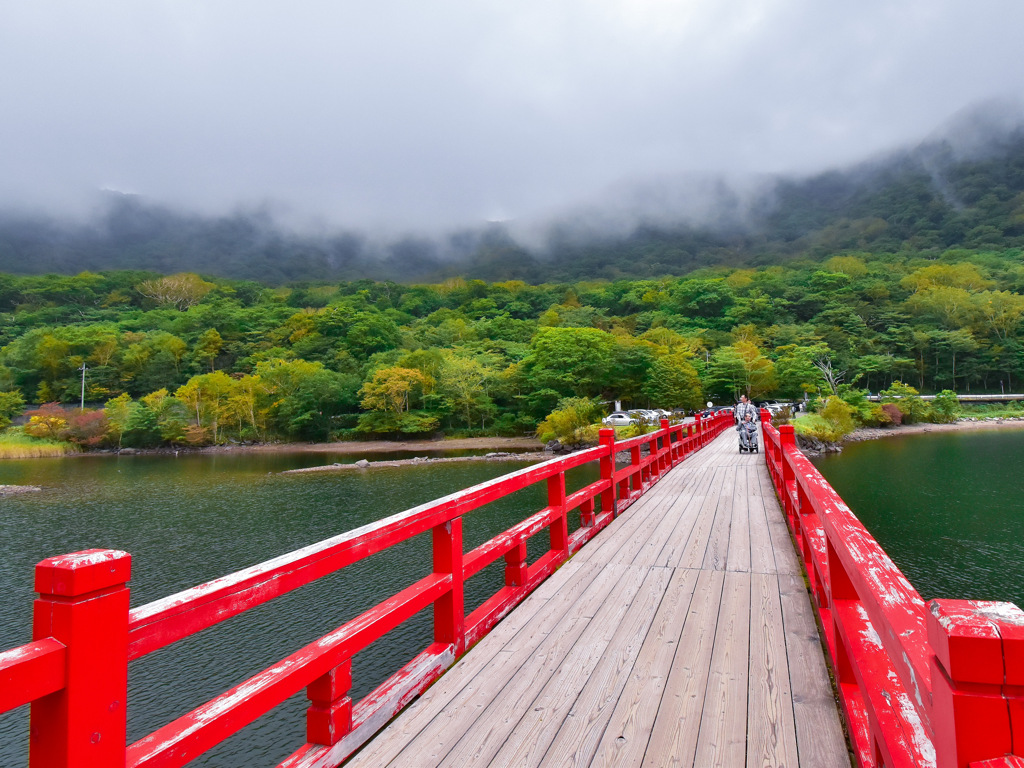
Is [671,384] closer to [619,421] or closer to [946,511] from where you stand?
[619,421]

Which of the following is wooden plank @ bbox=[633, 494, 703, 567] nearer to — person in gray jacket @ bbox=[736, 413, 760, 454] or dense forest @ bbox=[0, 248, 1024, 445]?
person in gray jacket @ bbox=[736, 413, 760, 454]

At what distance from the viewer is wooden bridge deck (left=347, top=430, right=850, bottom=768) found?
2.13 meters

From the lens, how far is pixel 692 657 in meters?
2.91

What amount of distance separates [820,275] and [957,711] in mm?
83279

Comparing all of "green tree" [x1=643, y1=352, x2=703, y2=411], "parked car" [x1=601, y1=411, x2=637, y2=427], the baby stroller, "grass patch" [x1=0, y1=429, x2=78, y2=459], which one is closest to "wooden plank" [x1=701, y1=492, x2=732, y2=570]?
the baby stroller

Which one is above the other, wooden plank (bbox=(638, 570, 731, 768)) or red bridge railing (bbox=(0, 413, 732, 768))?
red bridge railing (bbox=(0, 413, 732, 768))

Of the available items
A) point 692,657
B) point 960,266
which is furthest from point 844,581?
point 960,266

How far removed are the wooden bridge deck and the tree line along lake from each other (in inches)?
127

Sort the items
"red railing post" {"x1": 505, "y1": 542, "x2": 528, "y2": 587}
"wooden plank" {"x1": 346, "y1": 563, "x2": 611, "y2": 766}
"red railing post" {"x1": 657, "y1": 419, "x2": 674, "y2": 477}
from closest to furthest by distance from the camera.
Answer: "wooden plank" {"x1": 346, "y1": 563, "x2": 611, "y2": 766} < "red railing post" {"x1": 505, "y1": 542, "x2": 528, "y2": 587} < "red railing post" {"x1": 657, "y1": 419, "x2": 674, "y2": 477}

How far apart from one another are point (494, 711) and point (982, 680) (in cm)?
207

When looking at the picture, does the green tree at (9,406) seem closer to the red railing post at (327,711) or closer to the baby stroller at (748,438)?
the baby stroller at (748,438)

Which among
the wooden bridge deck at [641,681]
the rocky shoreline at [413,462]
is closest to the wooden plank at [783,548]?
the wooden bridge deck at [641,681]

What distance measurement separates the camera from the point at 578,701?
251 cm

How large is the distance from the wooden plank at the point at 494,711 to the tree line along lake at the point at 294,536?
11.0 ft
